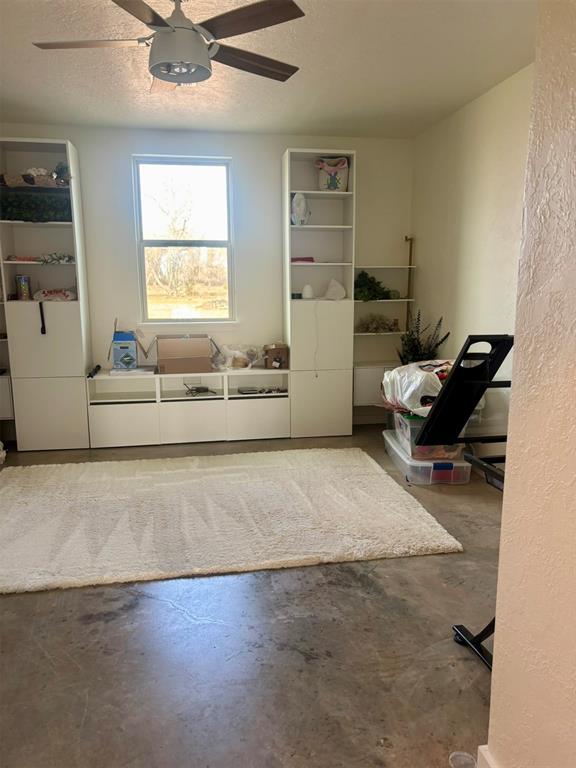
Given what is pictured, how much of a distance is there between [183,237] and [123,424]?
1.80 meters

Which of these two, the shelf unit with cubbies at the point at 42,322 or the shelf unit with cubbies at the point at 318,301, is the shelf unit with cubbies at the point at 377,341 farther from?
the shelf unit with cubbies at the point at 42,322

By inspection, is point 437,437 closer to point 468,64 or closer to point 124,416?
point 468,64

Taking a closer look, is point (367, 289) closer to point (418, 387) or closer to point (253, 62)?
point (418, 387)

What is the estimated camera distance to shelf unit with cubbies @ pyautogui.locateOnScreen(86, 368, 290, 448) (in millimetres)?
4555

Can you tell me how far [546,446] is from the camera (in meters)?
1.19

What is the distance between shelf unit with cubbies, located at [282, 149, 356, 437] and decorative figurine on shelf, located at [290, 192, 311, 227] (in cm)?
3

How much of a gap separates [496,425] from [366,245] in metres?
2.28

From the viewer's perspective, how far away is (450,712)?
69.2 inches

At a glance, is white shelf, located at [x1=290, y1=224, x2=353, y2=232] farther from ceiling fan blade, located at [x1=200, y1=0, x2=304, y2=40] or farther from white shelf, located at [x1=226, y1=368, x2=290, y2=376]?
ceiling fan blade, located at [x1=200, y1=0, x2=304, y2=40]

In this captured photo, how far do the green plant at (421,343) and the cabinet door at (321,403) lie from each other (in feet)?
1.84

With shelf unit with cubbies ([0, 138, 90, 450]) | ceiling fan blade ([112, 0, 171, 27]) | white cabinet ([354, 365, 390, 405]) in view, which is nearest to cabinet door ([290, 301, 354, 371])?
white cabinet ([354, 365, 390, 405])

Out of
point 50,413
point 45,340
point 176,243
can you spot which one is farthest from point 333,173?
point 50,413

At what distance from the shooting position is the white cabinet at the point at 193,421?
463cm

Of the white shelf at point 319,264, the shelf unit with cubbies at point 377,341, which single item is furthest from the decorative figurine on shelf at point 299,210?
the shelf unit with cubbies at point 377,341
